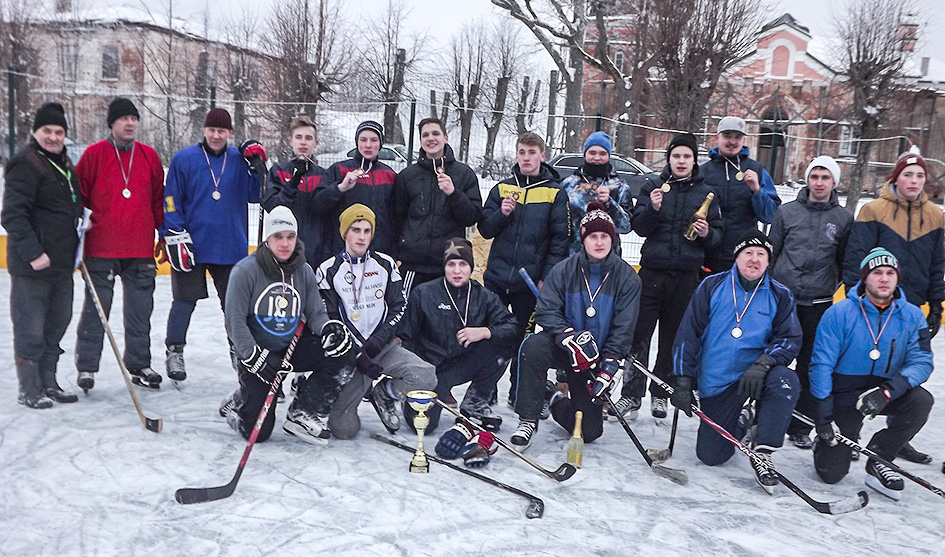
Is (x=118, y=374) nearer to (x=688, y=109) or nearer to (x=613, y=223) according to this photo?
(x=613, y=223)

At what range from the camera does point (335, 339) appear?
330cm

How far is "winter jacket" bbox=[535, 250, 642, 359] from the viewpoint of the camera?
354cm

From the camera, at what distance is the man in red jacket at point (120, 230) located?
385 cm

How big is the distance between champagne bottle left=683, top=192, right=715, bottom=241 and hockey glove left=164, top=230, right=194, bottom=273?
2.65m

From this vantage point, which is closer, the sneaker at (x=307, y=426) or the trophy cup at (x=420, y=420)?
the trophy cup at (x=420, y=420)

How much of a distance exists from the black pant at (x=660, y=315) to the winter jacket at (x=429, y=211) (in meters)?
1.02

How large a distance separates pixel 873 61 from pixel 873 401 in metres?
12.8

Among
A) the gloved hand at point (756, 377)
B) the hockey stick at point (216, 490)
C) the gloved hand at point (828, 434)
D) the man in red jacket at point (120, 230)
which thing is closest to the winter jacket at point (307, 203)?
the man in red jacket at point (120, 230)

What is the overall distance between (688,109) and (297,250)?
38.6ft

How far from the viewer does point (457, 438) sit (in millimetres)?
3273

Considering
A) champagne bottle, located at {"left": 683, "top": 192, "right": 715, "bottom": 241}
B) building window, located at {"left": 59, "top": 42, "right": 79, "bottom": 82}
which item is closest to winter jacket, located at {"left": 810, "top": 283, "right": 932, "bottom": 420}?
champagne bottle, located at {"left": 683, "top": 192, "right": 715, "bottom": 241}

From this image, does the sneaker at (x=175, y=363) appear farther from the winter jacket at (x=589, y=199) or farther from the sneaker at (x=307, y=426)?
the winter jacket at (x=589, y=199)

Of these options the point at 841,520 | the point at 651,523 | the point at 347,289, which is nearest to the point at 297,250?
the point at 347,289

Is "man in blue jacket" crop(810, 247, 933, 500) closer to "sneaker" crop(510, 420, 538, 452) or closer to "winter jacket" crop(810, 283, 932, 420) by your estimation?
"winter jacket" crop(810, 283, 932, 420)
